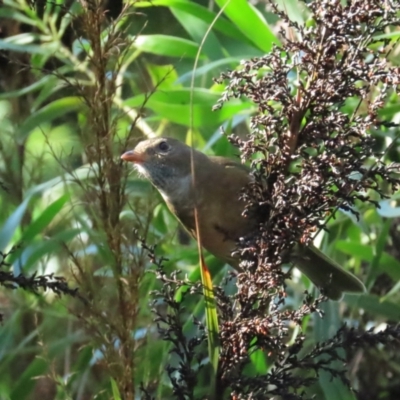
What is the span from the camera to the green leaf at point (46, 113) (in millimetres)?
1724

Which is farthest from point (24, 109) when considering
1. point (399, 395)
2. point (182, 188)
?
point (399, 395)

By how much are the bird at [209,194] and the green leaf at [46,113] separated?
0.93 ft

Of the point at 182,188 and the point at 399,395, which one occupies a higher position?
the point at 182,188

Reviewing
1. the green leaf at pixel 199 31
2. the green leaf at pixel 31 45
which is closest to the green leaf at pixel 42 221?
the green leaf at pixel 31 45

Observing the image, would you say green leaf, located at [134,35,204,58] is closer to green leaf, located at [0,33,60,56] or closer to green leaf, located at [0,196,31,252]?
green leaf, located at [0,33,60,56]

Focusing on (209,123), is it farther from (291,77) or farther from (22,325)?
(22,325)

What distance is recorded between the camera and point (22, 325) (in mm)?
1932

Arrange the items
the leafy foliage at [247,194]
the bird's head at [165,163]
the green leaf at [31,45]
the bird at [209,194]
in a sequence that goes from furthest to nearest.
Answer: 1. the green leaf at [31,45]
2. the bird's head at [165,163]
3. the bird at [209,194]
4. the leafy foliage at [247,194]

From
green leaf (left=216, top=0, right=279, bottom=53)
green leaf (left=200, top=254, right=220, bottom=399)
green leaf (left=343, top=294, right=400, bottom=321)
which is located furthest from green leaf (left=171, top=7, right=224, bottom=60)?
green leaf (left=200, top=254, right=220, bottom=399)

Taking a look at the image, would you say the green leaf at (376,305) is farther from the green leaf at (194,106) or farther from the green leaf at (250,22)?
the green leaf at (250,22)

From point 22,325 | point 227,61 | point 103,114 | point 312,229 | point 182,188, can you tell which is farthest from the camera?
point 22,325

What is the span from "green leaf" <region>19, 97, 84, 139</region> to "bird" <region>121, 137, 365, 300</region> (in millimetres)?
284

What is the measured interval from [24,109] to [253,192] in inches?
53.9

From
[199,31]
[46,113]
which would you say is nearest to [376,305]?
[199,31]
